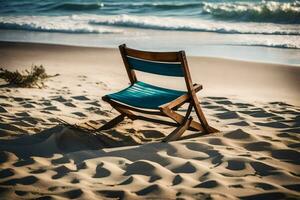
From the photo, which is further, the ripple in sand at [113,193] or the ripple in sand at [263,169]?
the ripple in sand at [263,169]

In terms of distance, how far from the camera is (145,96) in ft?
14.9

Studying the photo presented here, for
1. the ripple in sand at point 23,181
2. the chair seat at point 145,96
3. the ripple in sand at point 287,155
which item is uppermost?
the chair seat at point 145,96

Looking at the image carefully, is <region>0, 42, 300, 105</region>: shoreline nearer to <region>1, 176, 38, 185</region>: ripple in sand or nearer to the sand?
the sand

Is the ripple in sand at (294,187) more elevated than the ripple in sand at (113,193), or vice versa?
the ripple in sand at (113,193)

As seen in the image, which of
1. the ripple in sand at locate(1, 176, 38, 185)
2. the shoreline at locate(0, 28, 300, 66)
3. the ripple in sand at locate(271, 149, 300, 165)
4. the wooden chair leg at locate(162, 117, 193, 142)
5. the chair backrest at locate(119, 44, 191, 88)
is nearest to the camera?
the ripple in sand at locate(1, 176, 38, 185)

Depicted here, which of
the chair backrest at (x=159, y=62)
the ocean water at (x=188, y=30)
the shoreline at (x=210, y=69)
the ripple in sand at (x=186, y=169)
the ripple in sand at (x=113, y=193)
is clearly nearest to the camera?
the ripple in sand at (x=113, y=193)

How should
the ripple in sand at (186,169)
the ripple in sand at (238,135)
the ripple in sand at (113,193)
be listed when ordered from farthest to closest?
the ripple in sand at (238,135)
the ripple in sand at (186,169)
the ripple in sand at (113,193)

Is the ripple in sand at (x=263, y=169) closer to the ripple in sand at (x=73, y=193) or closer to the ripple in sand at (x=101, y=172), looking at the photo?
the ripple in sand at (x=101, y=172)

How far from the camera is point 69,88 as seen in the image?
7.15 metres

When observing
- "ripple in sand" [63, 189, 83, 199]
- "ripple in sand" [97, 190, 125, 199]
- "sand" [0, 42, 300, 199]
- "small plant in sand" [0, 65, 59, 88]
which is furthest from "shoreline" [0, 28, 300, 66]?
"ripple in sand" [63, 189, 83, 199]

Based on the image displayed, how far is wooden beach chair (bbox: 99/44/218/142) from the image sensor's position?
4.17m

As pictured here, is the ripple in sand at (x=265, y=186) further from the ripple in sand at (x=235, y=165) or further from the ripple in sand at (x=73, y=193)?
the ripple in sand at (x=73, y=193)

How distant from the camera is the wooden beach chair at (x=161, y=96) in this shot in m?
4.17

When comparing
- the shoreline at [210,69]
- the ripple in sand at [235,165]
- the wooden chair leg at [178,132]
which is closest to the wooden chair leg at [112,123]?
the wooden chair leg at [178,132]
